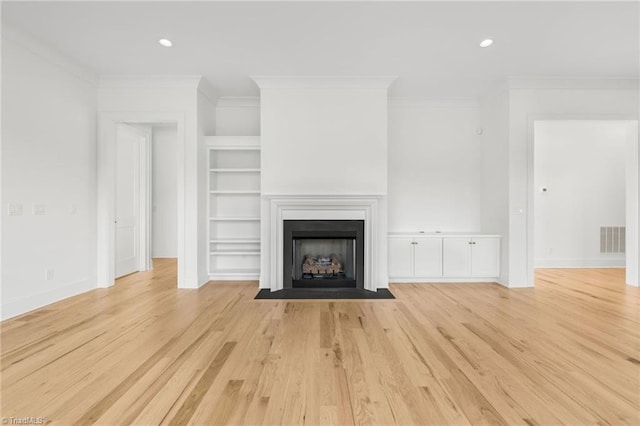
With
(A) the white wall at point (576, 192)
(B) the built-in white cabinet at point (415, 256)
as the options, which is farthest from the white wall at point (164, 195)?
(A) the white wall at point (576, 192)

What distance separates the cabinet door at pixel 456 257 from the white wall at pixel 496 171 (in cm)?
49

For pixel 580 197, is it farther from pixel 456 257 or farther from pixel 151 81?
pixel 151 81

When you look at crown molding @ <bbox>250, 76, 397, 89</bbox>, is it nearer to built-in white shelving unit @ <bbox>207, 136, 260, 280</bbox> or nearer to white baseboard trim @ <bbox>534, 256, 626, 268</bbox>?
built-in white shelving unit @ <bbox>207, 136, 260, 280</bbox>

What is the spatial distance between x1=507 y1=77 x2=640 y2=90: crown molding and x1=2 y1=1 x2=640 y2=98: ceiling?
11cm

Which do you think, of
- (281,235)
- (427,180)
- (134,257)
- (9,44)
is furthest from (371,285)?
(9,44)

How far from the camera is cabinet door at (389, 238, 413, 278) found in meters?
4.53

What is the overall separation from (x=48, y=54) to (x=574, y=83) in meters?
6.53

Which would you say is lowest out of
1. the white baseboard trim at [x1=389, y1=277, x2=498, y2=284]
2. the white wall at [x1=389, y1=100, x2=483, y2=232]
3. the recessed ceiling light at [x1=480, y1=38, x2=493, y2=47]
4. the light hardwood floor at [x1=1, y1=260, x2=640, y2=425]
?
the light hardwood floor at [x1=1, y1=260, x2=640, y2=425]

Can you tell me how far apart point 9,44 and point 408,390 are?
183 inches

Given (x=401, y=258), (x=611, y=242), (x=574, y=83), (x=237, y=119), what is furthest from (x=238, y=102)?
(x=611, y=242)

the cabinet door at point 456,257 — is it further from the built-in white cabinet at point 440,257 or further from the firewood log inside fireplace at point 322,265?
the firewood log inside fireplace at point 322,265

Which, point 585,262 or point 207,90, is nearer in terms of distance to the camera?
point 207,90

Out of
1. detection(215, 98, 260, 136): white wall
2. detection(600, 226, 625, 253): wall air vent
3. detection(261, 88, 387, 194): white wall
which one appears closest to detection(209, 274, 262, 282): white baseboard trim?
detection(261, 88, 387, 194): white wall

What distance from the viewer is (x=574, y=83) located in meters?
4.27
